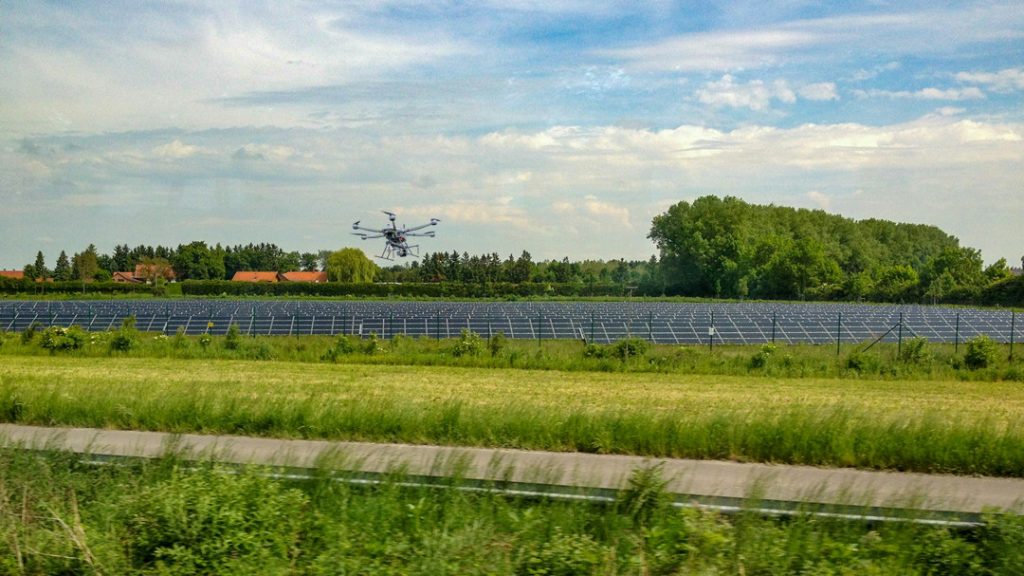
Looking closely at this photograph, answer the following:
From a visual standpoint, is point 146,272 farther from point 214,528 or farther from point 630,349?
point 214,528

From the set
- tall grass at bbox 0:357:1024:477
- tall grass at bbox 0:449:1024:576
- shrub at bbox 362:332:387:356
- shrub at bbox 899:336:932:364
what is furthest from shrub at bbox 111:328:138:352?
shrub at bbox 899:336:932:364

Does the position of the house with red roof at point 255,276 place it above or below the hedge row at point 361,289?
above

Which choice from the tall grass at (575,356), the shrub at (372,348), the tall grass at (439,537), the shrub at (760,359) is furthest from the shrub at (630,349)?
the tall grass at (439,537)

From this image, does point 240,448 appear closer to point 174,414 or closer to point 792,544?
point 174,414

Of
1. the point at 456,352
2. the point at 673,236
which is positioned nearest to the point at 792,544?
the point at 456,352

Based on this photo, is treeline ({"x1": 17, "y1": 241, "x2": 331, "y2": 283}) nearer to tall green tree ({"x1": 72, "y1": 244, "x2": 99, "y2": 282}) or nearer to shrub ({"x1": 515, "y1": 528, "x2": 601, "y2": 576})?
tall green tree ({"x1": 72, "y1": 244, "x2": 99, "y2": 282})

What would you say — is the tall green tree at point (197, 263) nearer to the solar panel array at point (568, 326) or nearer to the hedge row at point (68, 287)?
the hedge row at point (68, 287)

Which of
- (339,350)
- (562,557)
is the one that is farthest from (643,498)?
(339,350)
